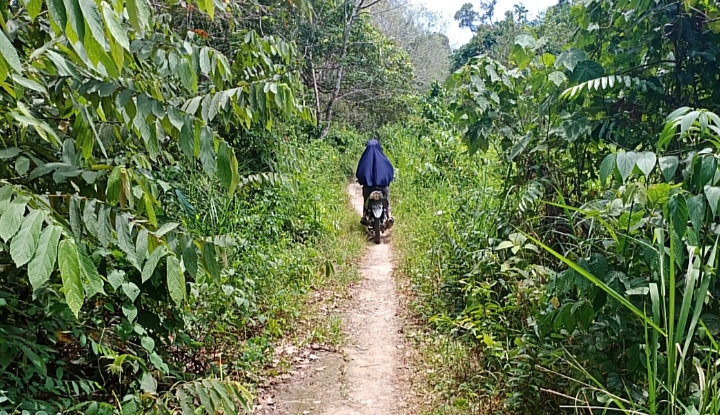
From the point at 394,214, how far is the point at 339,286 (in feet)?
13.3

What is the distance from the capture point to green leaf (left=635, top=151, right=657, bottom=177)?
1.72 meters

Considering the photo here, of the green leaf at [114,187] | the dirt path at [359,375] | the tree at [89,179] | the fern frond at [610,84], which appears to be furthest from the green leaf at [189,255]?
the fern frond at [610,84]

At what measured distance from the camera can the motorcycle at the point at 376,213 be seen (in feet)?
27.2

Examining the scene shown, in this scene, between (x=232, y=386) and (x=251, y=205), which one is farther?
(x=251, y=205)

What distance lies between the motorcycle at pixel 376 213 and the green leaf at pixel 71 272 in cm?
705

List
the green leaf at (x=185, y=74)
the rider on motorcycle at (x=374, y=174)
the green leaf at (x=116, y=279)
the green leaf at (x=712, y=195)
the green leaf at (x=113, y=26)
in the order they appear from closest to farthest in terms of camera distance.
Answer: the green leaf at (x=113, y=26), the green leaf at (x=712, y=195), the green leaf at (x=185, y=74), the green leaf at (x=116, y=279), the rider on motorcycle at (x=374, y=174)

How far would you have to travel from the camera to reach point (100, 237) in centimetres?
169

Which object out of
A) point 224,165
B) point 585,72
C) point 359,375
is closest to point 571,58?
point 585,72

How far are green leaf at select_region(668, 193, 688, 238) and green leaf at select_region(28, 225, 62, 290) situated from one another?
5.83 feet

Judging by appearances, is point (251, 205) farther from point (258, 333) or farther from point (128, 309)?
point (128, 309)

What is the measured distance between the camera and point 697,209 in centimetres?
159

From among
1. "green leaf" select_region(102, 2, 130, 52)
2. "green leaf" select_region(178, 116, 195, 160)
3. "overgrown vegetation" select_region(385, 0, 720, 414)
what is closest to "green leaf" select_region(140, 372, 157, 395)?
"green leaf" select_region(178, 116, 195, 160)

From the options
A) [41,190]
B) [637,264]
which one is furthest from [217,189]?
[637,264]

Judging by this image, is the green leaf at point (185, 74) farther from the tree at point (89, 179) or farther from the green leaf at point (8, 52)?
the green leaf at point (8, 52)
